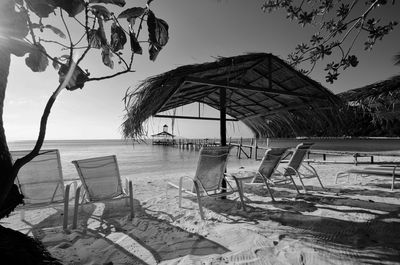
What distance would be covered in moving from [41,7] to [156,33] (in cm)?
46

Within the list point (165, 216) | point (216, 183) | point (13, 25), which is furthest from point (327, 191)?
point (13, 25)

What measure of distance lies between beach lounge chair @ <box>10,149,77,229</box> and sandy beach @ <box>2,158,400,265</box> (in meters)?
0.38

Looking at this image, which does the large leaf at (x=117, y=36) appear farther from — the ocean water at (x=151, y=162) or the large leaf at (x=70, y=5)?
the ocean water at (x=151, y=162)

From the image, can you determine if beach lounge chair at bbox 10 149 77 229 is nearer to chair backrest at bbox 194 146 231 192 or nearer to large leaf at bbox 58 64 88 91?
chair backrest at bbox 194 146 231 192

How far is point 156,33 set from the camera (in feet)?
3.22

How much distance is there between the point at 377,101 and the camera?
171 inches

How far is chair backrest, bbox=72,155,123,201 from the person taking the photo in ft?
11.9

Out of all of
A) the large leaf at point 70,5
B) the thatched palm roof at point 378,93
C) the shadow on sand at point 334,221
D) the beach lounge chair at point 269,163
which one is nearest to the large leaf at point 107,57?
the large leaf at point 70,5

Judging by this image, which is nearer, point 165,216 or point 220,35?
point 165,216

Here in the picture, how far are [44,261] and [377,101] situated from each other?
5231 millimetres

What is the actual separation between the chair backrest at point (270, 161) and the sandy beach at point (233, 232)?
0.52m

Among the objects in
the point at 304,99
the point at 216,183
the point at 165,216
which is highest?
the point at 304,99

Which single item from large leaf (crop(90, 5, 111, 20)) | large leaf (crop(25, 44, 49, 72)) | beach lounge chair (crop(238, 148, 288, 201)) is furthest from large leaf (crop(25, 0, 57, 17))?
beach lounge chair (crop(238, 148, 288, 201))

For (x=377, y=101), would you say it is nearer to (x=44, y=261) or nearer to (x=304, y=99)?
(x=304, y=99)
